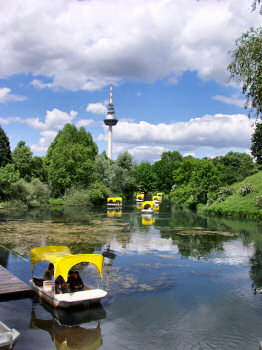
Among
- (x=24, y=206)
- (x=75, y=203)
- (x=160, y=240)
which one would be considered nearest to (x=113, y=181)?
(x=75, y=203)

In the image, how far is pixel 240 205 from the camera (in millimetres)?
48969

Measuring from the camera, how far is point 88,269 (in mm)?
19234

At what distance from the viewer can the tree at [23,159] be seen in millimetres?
71938

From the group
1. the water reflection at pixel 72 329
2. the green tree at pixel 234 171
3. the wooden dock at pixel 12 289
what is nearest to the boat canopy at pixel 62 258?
the wooden dock at pixel 12 289

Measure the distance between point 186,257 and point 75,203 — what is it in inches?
1983

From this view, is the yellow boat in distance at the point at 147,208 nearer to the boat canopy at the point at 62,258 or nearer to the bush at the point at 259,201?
the bush at the point at 259,201

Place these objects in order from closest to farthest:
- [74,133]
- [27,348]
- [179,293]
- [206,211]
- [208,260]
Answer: [27,348]
[179,293]
[208,260]
[206,211]
[74,133]

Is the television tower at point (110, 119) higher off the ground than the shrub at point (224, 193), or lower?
higher

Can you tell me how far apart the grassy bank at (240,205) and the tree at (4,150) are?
38.3 meters

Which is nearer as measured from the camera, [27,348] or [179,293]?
[27,348]

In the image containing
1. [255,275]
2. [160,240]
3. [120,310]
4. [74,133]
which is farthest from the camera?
[74,133]

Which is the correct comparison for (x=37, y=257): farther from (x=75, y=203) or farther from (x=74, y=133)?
(x=74, y=133)

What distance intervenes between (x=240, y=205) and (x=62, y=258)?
40.2 m

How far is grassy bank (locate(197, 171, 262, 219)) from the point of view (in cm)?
4572
